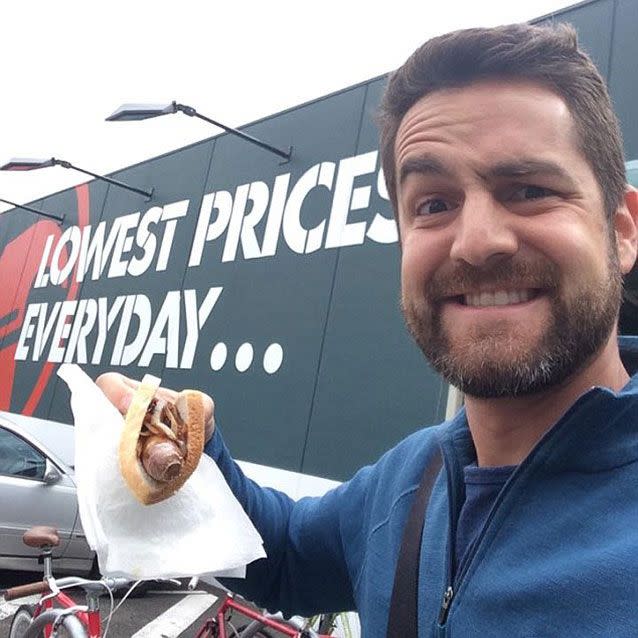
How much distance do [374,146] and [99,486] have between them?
674 centimetres

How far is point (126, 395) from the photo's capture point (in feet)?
5.49

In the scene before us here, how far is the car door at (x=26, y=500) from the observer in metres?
6.02

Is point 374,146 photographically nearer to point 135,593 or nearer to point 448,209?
point 135,593

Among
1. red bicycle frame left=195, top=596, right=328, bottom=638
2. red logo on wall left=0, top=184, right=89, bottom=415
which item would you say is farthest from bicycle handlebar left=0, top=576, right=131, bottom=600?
red logo on wall left=0, top=184, right=89, bottom=415

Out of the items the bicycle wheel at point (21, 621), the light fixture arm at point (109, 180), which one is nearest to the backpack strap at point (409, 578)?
the bicycle wheel at point (21, 621)

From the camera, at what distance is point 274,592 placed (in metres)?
1.82

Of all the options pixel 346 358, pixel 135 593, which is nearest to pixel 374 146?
pixel 346 358

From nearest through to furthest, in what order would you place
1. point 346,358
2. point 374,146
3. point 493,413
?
point 493,413
point 346,358
point 374,146

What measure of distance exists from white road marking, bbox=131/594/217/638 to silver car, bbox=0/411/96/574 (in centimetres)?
105

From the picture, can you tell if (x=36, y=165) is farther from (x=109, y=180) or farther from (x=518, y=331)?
(x=518, y=331)

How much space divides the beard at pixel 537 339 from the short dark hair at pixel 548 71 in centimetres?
21

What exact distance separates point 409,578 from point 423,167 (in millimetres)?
808

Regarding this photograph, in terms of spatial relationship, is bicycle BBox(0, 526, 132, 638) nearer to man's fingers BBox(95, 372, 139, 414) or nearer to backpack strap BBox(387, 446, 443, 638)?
man's fingers BBox(95, 372, 139, 414)

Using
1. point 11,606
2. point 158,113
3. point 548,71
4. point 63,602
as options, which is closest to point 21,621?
point 63,602
